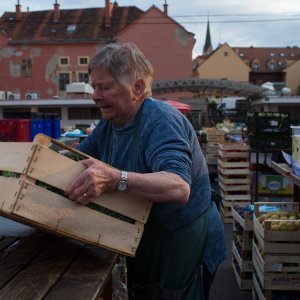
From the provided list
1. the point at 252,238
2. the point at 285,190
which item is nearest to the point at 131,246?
the point at 252,238

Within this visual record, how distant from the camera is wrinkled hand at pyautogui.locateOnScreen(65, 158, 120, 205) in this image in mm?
1710

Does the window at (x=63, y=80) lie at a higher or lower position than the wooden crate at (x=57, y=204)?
lower

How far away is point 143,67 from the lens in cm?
208

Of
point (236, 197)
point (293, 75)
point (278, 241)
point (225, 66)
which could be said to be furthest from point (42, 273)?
point (293, 75)

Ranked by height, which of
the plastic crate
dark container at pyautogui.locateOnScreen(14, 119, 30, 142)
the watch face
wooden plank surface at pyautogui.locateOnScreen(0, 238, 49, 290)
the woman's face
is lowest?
the plastic crate

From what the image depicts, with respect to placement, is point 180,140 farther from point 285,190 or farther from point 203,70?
point 203,70

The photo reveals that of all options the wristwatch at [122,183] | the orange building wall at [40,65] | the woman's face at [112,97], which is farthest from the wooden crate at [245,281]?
the orange building wall at [40,65]

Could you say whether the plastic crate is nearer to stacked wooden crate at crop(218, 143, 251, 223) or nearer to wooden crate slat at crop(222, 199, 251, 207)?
stacked wooden crate at crop(218, 143, 251, 223)

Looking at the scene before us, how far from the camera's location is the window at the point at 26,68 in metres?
46.5

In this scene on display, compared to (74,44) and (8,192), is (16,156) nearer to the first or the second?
(8,192)

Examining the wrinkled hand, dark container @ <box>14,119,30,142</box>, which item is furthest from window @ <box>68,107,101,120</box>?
the wrinkled hand

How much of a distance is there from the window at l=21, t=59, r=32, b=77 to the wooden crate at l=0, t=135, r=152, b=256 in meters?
46.4

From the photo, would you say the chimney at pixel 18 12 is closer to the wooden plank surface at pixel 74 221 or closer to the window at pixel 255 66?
the window at pixel 255 66

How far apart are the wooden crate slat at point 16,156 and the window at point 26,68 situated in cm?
4641
